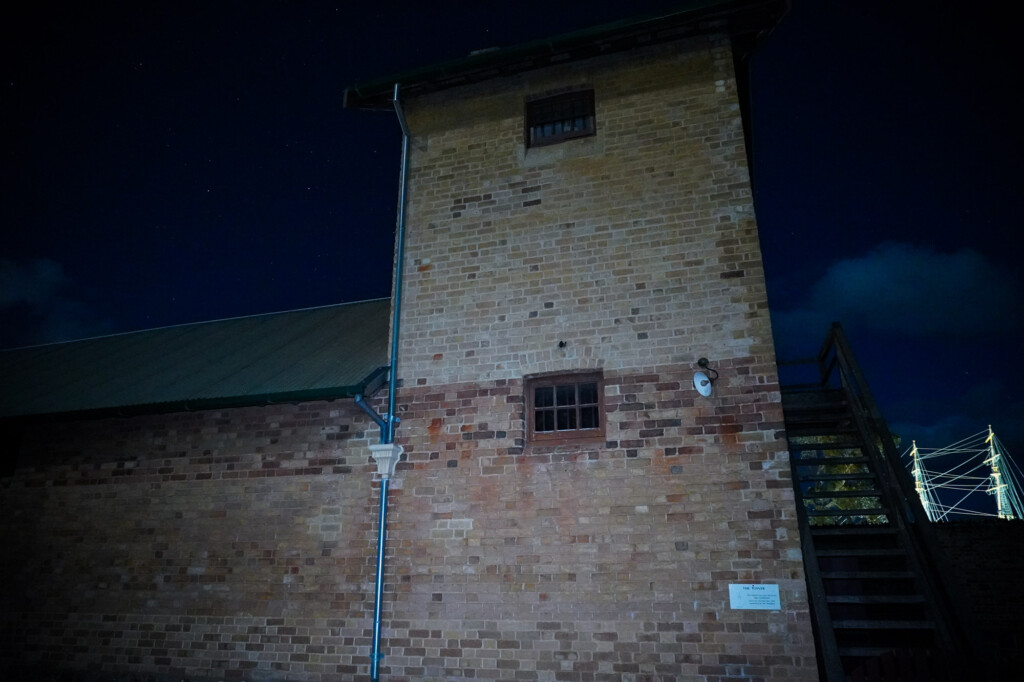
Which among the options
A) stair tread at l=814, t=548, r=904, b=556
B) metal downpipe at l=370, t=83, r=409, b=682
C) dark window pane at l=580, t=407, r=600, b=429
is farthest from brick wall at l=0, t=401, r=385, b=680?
stair tread at l=814, t=548, r=904, b=556

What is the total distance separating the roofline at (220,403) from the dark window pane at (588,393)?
2.47 meters

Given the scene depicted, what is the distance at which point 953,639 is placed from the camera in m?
5.29

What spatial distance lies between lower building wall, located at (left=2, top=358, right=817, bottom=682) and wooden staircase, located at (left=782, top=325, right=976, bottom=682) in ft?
1.61

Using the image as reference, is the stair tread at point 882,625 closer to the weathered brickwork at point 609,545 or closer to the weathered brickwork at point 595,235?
the weathered brickwork at point 609,545

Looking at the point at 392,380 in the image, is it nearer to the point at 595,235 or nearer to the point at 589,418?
the point at 589,418

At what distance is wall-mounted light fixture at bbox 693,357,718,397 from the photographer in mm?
6297

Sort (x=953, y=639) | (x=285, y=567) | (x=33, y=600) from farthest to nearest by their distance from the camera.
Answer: (x=33, y=600) → (x=285, y=567) → (x=953, y=639)

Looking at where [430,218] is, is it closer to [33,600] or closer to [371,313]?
[371,313]

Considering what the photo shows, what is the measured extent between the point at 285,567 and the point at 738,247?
6.42 meters

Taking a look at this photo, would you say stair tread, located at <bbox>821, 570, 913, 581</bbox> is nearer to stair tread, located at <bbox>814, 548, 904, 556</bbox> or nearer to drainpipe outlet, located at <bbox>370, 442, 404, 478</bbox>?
stair tread, located at <bbox>814, 548, 904, 556</bbox>

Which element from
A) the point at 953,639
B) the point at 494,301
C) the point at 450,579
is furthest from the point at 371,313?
the point at 953,639

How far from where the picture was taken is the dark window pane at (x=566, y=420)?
684cm

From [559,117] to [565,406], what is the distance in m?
4.03

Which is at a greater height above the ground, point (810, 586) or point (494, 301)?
point (494, 301)
